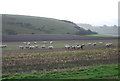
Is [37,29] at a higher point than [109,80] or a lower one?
higher

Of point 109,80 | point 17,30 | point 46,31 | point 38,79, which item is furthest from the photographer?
point 46,31

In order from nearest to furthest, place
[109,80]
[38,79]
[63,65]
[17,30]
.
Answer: [109,80], [38,79], [63,65], [17,30]

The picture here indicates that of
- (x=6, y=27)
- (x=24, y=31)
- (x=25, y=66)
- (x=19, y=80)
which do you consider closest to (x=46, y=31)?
(x=24, y=31)

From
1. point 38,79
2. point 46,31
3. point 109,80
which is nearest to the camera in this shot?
point 109,80

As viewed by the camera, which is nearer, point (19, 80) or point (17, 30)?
point (19, 80)

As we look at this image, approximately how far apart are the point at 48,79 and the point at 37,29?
86937 millimetres

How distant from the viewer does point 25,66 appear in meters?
21.8

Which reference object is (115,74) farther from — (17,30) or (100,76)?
(17,30)

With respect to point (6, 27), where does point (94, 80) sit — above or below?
below

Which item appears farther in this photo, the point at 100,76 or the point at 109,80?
the point at 100,76

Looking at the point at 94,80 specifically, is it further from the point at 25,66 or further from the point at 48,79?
the point at 25,66

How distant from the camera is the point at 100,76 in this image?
15453 mm

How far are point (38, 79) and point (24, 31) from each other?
79.2 m

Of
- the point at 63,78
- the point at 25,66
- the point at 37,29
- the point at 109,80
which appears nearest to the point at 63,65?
the point at 25,66
